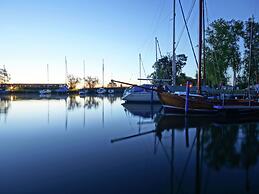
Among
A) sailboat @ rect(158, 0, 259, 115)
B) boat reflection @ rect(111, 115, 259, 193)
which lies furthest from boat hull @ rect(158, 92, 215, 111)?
boat reflection @ rect(111, 115, 259, 193)

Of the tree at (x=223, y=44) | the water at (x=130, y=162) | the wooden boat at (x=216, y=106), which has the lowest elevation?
the water at (x=130, y=162)

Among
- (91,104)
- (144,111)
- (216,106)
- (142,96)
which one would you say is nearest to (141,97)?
(142,96)

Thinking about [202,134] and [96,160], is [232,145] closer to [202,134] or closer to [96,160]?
[202,134]

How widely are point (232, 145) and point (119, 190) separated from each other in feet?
22.3

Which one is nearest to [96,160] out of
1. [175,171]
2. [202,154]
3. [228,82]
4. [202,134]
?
[175,171]

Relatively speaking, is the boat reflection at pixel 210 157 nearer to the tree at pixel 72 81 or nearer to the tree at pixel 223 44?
the tree at pixel 223 44

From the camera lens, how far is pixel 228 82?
51.3 m

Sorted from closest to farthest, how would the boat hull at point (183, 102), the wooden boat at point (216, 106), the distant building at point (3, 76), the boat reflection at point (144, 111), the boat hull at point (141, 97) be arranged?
the wooden boat at point (216, 106) → the boat hull at point (183, 102) → the boat reflection at point (144, 111) → the boat hull at point (141, 97) → the distant building at point (3, 76)

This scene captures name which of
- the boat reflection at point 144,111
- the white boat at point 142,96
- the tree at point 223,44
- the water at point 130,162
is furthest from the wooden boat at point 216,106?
the tree at point 223,44

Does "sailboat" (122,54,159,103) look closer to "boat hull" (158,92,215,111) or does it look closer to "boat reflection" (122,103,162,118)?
"boat reflection" (122,103,162,118)

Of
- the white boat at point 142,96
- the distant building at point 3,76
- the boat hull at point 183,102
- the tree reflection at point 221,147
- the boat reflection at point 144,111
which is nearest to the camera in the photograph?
the tree reflection at point 221,147

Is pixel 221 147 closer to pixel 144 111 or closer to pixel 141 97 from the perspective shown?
pixel 144 111

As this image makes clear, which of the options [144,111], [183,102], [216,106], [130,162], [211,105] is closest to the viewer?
[130,162]

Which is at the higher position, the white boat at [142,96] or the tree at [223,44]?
the tree at [223,44]
